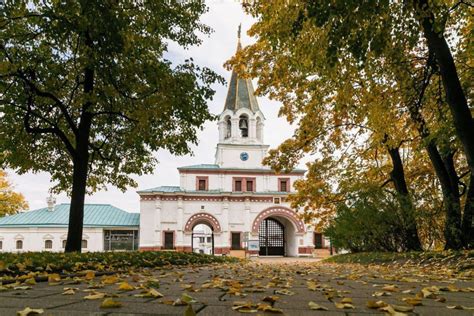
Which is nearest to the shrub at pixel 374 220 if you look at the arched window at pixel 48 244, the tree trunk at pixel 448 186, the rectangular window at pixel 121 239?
the tree trunk at pixel 448 186

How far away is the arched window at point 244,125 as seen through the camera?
43675mm

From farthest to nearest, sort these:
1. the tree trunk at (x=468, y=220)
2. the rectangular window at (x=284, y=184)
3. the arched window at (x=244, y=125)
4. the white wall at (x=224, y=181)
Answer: the arched window at (x=244, y=125), the rectangular window at (x=284, y=184), the white wall at (x=224, y=181), the tree trunk at (x=468, y=220)

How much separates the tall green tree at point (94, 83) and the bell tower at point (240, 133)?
28970mm

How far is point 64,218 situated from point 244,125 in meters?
23.0

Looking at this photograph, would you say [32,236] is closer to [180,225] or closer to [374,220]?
[180,225]

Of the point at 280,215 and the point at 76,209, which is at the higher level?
the point at 280,215

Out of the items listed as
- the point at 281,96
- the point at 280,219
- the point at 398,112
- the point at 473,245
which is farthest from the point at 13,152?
the point at 280,219

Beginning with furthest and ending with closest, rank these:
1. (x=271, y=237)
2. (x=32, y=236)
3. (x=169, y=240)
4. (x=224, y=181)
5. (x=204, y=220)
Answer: (x=271, y=237), (x=224, y=181), (x=204, y=220), (x=32, y=236), (x=169, y=240)

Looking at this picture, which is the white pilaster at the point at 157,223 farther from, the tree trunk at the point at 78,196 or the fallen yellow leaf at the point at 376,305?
the fallen yellow leaf at the point at 376,305

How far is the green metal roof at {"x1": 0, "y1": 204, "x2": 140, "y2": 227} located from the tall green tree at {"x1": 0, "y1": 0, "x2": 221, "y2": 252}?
1145 inches

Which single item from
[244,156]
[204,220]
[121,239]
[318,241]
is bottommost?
[318,241]

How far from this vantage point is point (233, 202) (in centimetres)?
4116

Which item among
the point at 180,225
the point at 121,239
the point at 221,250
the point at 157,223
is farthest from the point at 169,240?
the point at 121,239

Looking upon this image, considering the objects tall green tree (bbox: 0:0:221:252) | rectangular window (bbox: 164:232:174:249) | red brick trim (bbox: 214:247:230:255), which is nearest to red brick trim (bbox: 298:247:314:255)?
red brick trim (bbox: 214:247:230:255)
